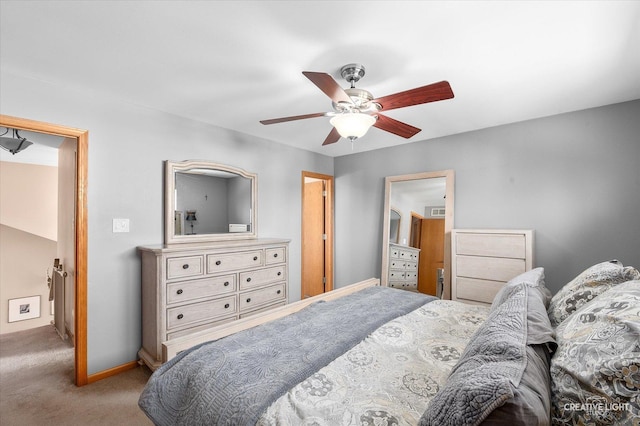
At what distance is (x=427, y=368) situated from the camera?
125 centimetres

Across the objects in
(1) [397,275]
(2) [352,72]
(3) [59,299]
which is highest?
(2) [352,72]

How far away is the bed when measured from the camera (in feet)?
2.32

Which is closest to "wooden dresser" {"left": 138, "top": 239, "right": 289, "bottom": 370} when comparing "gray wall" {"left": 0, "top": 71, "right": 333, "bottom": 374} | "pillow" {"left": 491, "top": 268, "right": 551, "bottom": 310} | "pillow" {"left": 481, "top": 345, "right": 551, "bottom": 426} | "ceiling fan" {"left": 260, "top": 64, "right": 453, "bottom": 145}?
"gray wall" {"left": 0, "top": 71, "right": 333, "bottom": 374}

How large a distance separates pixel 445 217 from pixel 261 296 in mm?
2309

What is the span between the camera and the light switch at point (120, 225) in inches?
97.7

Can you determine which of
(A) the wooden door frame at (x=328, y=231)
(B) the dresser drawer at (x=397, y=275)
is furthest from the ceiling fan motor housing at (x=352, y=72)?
(B) the dresser drawer at (x=397, y=275)

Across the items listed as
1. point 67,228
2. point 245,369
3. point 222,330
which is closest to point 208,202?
point 67,228

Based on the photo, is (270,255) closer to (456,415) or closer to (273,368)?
(273,368)

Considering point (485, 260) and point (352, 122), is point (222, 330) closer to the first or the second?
point (352, 122)

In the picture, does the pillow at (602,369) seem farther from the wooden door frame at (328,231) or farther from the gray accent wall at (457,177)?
the wooden door frame at (328,231)

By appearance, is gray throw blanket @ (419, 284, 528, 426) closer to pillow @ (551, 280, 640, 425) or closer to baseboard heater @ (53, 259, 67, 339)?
pillow @ (551, 280, 640, 425)

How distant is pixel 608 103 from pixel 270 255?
Result: 138 inches

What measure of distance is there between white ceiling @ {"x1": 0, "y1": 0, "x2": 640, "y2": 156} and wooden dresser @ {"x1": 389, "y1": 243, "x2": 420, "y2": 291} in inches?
72.0

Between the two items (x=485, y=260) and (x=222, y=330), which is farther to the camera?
(x=485, y=260)
